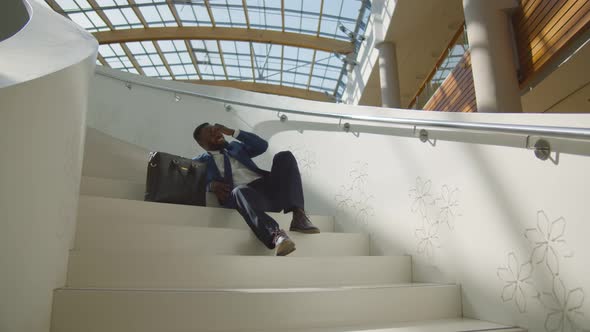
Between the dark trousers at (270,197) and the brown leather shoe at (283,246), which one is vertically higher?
the dark trousers at (270,197)

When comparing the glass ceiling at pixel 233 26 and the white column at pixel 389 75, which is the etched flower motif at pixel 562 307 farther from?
the glass ceiling at pixel 233 26

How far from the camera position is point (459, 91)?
26.2 feet

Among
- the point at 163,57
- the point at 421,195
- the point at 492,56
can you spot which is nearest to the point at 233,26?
the point at 163,57

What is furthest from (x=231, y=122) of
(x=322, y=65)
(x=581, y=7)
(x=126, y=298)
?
(x=322, y=65)

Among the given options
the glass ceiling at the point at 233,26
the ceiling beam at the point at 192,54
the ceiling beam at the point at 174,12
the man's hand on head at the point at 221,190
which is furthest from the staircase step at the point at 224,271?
the ceiling beam at the point at 192,54

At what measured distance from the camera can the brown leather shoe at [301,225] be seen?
8.95 ft

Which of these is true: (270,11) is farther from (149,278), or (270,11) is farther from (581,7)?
(149,278)

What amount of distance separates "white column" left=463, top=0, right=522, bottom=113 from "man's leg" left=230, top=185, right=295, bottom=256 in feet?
13.9

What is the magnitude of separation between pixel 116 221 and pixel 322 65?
1548cm

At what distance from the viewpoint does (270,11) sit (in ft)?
46.4

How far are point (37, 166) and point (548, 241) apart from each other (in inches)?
78.5

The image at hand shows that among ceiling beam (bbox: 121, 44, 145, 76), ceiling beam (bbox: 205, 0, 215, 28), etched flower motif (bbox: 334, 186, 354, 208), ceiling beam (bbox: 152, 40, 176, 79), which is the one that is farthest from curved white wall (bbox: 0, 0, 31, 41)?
ceiling beam (bbox: 121, 44, 145, 76)

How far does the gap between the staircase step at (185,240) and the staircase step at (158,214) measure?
94mm

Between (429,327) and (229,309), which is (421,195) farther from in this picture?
(229,309)
